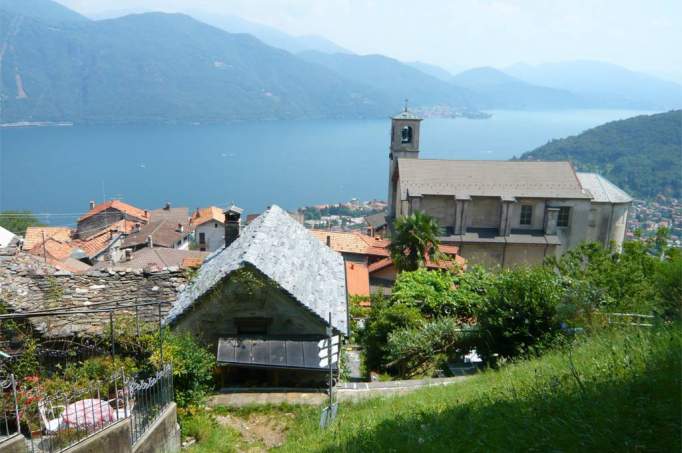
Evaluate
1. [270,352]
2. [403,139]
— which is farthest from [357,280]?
[403,139]

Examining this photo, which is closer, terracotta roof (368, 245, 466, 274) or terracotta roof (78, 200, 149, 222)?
terracotta roof (368, 245, 466, 274)

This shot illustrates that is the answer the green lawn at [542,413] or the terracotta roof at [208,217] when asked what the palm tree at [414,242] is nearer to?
the green lawn at [542,413]

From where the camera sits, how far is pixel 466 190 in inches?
1300

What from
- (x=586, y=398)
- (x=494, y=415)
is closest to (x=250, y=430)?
(x=494, y=415)

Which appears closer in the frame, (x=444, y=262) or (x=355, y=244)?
(x=444, y=262)

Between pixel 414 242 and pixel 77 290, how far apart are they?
16.8m

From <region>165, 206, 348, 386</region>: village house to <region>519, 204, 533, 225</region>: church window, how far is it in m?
23.9

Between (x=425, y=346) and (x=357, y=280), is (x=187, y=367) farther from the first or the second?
(x=357, y=280)

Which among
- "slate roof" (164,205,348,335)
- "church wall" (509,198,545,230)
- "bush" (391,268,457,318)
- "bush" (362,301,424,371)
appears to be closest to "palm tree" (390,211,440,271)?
"bush" (391,268,457,318)

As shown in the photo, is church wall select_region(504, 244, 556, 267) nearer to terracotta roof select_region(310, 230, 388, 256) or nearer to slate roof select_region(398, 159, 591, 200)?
slate roof select_region(398, 159, 591, 200)

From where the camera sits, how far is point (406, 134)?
40.2m

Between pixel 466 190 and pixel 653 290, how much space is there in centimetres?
2297

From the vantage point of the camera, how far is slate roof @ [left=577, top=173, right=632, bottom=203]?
3388cm

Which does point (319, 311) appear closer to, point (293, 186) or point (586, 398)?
point (586, 398)
